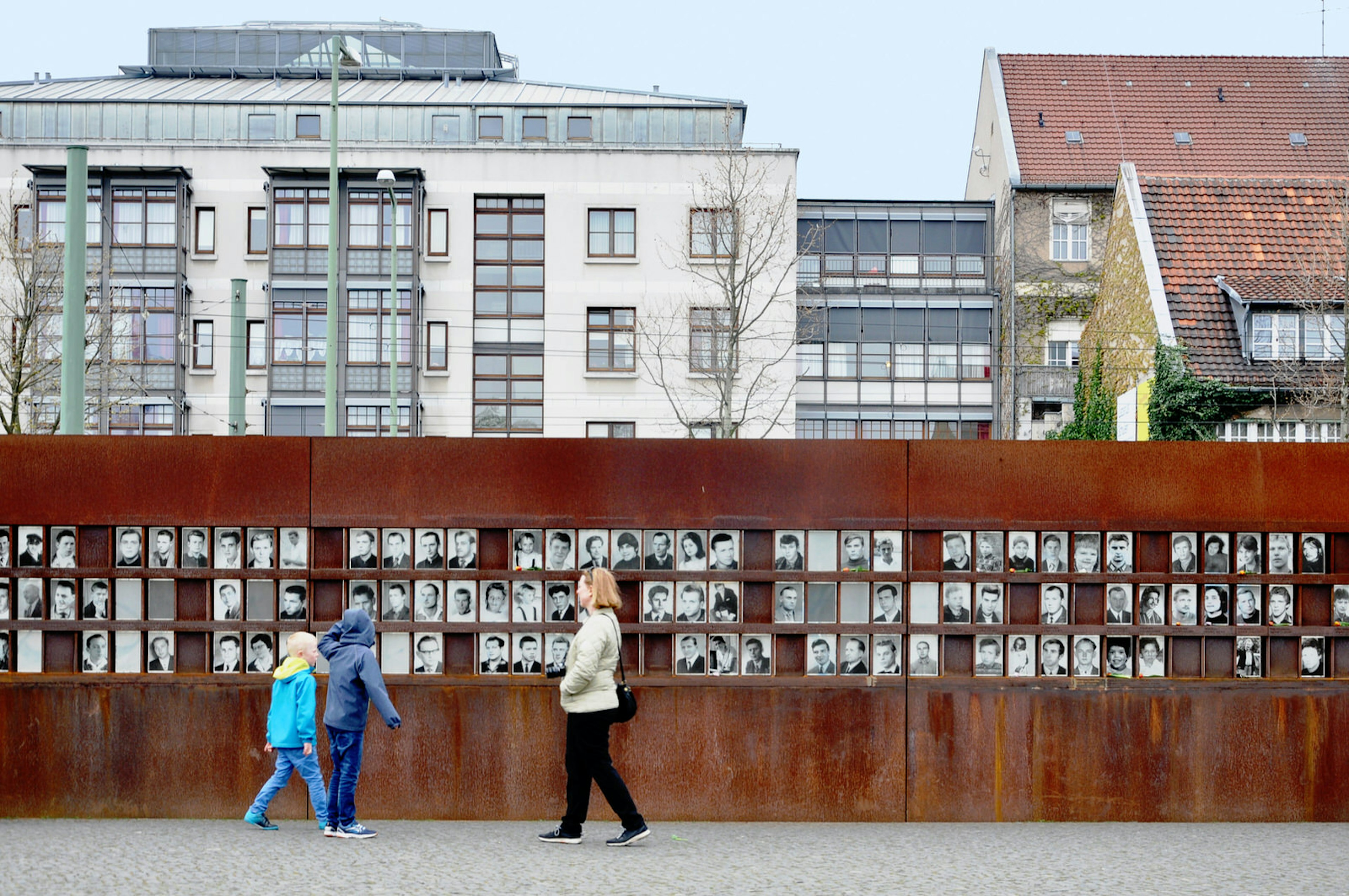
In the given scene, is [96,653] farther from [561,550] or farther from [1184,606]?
[1184,606]

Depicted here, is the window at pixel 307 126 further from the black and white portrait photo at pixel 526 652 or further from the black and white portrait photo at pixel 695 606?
the black and white portrait photo at pixel 695 606

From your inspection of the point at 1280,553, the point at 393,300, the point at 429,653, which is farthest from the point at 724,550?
the point at 393,300

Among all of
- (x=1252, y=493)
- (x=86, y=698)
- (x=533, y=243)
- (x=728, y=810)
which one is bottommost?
(x=728, y=810)

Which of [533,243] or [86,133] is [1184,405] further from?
[86,133]

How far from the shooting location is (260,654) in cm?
968

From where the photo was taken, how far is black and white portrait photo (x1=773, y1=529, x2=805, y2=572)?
9.70m

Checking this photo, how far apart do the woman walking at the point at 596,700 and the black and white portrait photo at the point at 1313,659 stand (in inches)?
177

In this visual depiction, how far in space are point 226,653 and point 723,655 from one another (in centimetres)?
321

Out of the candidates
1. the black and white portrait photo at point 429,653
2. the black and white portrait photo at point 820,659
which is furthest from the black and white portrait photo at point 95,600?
the black and white portrait photo at point 820,659

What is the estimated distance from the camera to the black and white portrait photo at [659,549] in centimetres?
967

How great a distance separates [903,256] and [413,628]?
142 feet

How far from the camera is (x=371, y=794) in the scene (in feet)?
31.6

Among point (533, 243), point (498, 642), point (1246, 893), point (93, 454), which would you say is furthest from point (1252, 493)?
point (533, 243)

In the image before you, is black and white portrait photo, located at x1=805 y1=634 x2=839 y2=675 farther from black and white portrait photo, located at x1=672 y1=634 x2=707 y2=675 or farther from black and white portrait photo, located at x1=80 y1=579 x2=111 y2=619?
black and white portrait photo, located at x1=80 y1=579 x2=111 y2=619
